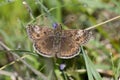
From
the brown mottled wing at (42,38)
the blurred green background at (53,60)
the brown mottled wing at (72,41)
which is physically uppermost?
the brown mottled wing at (42,38)

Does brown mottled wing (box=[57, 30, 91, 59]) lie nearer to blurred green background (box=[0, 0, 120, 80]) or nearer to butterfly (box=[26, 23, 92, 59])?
butterfly (box=[26, 23, 92, 59])

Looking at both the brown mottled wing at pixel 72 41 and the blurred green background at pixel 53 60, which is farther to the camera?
the blurred green background at pixel 53 60

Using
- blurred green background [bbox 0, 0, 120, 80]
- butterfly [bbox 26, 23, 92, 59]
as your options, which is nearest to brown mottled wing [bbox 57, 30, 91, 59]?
butterfly [bbox 26, 23, 92, 59]

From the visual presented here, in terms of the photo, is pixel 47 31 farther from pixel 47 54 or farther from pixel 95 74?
pixel 95 74

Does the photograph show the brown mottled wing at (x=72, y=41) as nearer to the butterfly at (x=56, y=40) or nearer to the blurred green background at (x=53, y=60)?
the butterfly at (x=56, y=40)

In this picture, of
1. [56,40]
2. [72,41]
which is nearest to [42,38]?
[56,40]

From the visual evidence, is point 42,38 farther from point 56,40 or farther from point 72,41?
point 72,41

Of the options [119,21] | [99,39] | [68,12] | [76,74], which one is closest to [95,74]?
[76,74]

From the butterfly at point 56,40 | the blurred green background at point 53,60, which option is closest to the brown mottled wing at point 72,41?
the butterfly at point 56,40

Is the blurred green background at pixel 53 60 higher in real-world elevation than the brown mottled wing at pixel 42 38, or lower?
lower
